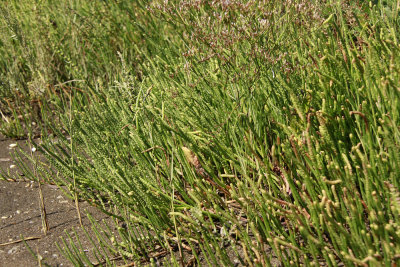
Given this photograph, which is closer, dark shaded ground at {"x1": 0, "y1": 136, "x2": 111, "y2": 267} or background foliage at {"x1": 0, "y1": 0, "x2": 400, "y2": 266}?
background foliage at {"x1": 0, "y1": 0, "x2": 400, "y2": 266}

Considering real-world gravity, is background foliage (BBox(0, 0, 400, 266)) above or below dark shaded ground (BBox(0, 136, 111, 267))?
above

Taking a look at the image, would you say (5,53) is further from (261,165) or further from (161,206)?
(261,165)

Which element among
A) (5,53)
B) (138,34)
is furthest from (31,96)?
(138,34)

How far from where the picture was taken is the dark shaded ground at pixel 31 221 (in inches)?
85.8

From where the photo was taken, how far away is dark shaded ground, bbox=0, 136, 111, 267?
85.8 inches

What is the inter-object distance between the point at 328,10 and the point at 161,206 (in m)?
1.74

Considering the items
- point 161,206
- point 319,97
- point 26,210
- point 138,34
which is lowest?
point 26,210

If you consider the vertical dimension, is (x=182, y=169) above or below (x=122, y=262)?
above

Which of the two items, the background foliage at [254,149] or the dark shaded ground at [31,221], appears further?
the dark shaded ground at [31,221]

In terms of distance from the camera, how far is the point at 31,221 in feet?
8.10

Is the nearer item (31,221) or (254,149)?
(254,149)

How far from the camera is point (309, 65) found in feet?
7.87

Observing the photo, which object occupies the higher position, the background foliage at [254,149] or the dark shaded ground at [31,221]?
the background foliage at [254,149]

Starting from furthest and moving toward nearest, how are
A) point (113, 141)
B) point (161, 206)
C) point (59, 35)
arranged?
point (59, 35) → point (113, 141) → point (161, 206)
